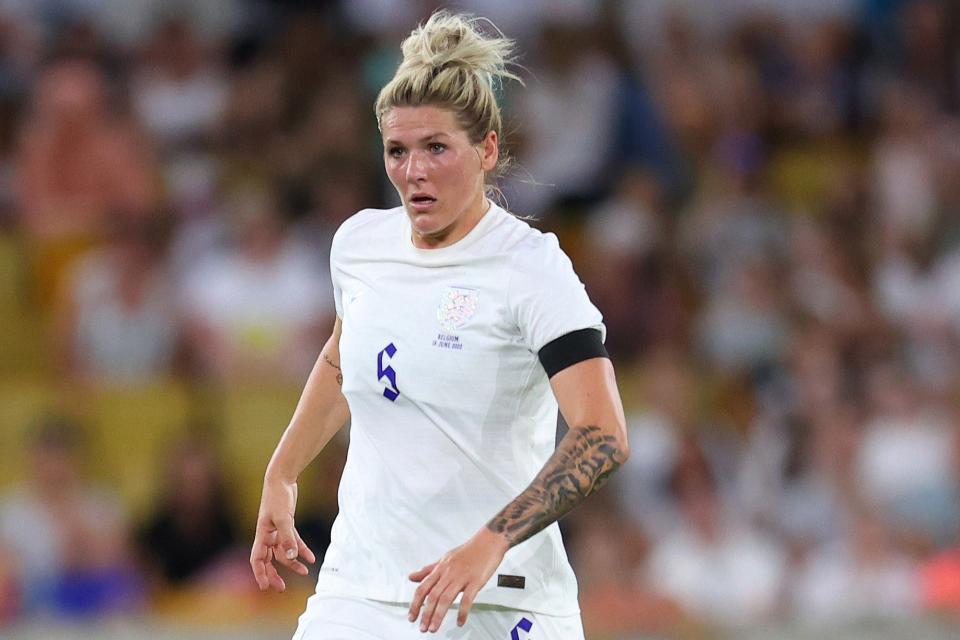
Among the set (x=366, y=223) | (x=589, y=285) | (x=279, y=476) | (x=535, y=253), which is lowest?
(x=279, y=476)

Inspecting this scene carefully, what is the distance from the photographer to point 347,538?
13.6 ft

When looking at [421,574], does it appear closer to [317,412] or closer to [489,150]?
[317,412]

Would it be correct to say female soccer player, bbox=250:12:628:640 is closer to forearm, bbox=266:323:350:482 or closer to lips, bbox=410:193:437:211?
lips, bbox=410:193:437:211

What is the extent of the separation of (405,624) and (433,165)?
1068 millimetres

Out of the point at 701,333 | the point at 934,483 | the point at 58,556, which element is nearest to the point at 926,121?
the point at 701,333

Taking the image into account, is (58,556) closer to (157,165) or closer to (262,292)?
(262,292)

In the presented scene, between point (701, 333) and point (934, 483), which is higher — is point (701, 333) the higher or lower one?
the higher one

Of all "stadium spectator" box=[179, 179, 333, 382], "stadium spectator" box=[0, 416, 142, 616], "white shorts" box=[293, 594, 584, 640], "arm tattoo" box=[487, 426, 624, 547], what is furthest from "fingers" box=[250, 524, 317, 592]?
"stadium spectator" box=[179, 179, 333, 382]

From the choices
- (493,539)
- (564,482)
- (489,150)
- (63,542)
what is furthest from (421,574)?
(63,542)

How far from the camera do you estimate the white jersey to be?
13.1 ft

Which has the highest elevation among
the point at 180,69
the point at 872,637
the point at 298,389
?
the point at 180,69

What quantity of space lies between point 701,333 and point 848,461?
1.46 meters

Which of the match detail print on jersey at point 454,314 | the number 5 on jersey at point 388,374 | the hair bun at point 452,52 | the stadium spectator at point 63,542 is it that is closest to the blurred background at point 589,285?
the stadium spectator at point 63,542

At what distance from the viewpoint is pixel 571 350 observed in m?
3.84
